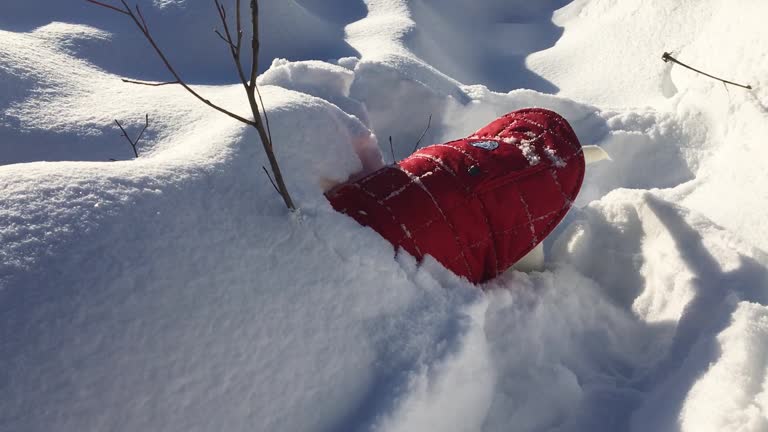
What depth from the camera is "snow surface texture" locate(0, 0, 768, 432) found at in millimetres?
963

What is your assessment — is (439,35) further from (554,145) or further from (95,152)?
(95,152)

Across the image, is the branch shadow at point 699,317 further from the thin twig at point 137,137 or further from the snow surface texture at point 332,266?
the thin twig at point 137,137

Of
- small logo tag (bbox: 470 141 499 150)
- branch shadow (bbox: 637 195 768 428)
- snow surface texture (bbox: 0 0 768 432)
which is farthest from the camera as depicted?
small logo tag (bbox: 470 141 499 150)

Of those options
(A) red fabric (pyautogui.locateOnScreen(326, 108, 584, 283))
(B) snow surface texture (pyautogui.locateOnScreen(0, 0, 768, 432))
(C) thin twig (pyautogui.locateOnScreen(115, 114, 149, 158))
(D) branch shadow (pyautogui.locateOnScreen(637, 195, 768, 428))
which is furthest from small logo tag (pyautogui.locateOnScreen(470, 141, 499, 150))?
(C) thin twig (pyautogui.locateOnScreen(115, 114, 149, 158))

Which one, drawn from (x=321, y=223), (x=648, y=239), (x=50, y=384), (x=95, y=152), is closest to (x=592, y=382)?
(x=648, y=239)

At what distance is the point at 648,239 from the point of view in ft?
5.82

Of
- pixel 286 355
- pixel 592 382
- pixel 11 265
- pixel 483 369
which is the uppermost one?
pixel 11 265

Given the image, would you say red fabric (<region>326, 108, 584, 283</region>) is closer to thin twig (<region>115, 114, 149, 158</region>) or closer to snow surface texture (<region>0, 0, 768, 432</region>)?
snow surface texture (<region>0, 0, 768, 432</region>)

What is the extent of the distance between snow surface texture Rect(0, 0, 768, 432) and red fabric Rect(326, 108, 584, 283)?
64mm

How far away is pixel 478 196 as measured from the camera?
1487mm

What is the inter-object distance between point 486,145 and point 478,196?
7.4 inches

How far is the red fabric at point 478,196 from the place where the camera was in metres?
1.39

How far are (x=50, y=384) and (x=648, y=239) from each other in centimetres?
158

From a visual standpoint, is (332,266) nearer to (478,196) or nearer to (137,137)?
(478,196)
